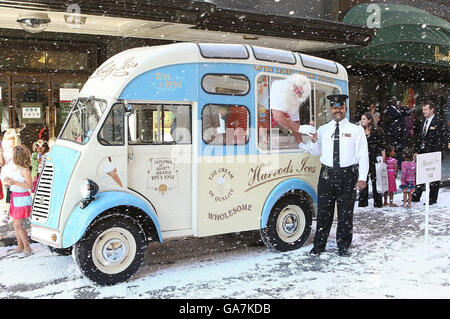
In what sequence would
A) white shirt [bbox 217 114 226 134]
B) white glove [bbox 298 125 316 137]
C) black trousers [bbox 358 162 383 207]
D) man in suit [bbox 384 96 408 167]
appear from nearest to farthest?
1. white shirt [bbox 217 114 226 134]
2. white glove [bbox 298 125 316 137]
3. black trousers [bbox 358 162 383 207]
4. man in suit [bbox 384 96 408 167]

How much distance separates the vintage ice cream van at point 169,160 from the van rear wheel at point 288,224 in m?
0.02

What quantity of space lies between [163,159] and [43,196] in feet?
4.80

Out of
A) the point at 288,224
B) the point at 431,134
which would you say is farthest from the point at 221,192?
the point at 431,134

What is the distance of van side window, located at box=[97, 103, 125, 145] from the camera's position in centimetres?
607

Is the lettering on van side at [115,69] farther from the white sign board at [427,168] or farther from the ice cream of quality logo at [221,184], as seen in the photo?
the white sign board at [427,168]

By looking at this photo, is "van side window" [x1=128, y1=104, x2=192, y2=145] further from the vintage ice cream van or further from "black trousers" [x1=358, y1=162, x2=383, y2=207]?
"black trousers" [x1=358, y1=162, x2=383, y2=207]

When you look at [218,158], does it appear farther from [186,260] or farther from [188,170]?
[186,260]

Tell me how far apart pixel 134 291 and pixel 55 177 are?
1.60 meters

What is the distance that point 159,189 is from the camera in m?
6.42

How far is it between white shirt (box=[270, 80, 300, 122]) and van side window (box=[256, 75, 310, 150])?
2.2 inches

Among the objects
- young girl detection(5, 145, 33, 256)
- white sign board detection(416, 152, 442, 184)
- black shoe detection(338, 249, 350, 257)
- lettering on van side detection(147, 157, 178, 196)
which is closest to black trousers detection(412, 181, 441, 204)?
white sign board detection(416, 152, 442, 184)

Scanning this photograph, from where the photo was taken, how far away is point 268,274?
6387 mm

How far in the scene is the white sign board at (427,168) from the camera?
7.36 m

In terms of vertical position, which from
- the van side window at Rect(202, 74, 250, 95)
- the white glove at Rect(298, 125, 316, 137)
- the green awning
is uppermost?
the green awning
